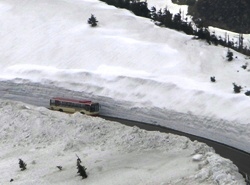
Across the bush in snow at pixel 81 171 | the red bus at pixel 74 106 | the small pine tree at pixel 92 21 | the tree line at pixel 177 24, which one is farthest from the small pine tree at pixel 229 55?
the bush in snow at pixel 81 171

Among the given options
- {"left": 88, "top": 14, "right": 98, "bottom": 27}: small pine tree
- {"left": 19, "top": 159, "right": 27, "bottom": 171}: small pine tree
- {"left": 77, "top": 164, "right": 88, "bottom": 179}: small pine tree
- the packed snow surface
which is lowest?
{"left": 19, "top": 159, "right": 27, "bottom": 171}: small pine tree

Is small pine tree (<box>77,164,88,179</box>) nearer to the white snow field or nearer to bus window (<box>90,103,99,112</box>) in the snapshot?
the white snow field

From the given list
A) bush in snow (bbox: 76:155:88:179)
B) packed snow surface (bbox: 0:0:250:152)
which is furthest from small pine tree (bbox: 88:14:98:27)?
bush in snow (bbox: 76:155:88:179)

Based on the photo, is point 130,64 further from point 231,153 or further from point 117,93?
point 231,153

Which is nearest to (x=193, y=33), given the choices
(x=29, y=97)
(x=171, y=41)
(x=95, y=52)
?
(x=171, y=41)

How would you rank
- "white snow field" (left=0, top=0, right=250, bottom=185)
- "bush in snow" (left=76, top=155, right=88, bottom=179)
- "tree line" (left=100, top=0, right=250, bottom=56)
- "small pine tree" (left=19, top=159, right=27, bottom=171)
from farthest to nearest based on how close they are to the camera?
"tree line" (left=100, top=0, right=250, bottom=56), "small pine tree" (left=19, top=159, right=27, bottom=171), "white snow field" (left=0, top=0, right=250, bottom=185), "bush in snow" (left=76, top=155, right=88, bottom=179)

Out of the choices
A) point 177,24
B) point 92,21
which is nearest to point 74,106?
point 92,21
